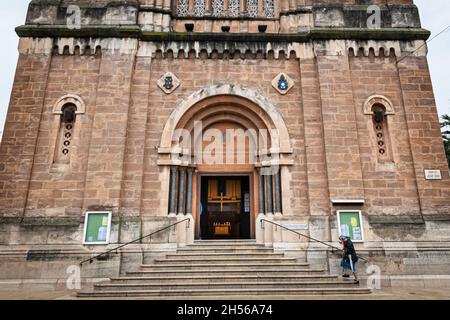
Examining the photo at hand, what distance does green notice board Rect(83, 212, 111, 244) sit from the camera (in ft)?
31.1

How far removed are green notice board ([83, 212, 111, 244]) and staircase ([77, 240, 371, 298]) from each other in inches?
63.5

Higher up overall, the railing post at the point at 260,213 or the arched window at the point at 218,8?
the arched window at the point at 218,8

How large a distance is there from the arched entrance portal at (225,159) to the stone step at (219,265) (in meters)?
1.86

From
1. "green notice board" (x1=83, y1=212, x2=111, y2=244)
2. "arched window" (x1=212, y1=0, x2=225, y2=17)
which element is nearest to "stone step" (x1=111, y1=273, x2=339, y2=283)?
"green notice board" (x1=83, y1=212, x2=111, y2=244)

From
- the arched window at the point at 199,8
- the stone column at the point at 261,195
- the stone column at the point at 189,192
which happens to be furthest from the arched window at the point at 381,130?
the arched window at the point at 199,8

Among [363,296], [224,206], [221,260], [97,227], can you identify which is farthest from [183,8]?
[363,296]

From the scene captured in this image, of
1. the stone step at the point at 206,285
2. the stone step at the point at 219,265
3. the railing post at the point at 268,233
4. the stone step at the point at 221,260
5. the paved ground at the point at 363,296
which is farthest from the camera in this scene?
the railing post at the point at 268,233

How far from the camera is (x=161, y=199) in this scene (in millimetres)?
10250

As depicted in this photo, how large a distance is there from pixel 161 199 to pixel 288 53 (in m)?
6.93

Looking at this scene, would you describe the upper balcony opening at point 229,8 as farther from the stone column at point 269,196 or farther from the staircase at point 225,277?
the staircase at point 225,277

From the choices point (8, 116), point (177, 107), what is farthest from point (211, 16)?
point (8, 116)

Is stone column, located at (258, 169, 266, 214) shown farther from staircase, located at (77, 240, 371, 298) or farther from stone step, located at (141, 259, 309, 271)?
stone step, located at (141, 259, 309, 271)

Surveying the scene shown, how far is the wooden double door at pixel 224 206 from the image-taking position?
39.3 ft

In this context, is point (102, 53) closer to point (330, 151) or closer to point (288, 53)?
point (288, 53)
